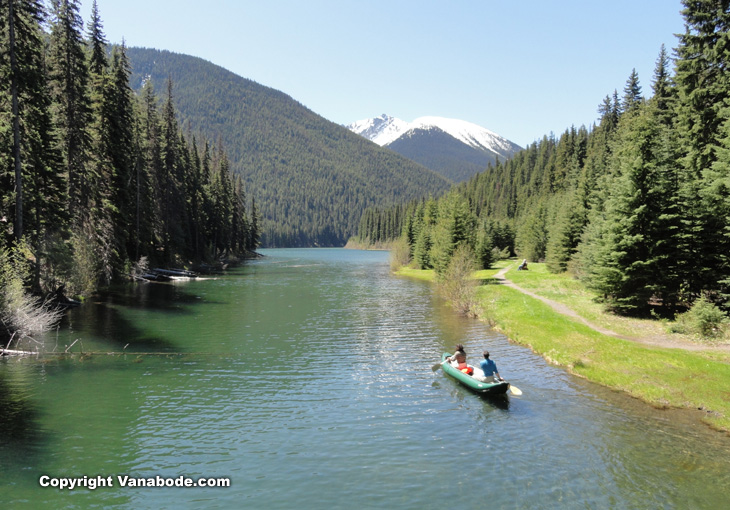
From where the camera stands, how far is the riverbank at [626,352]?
17719mm

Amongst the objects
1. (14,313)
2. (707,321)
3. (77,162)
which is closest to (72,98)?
(77,162)

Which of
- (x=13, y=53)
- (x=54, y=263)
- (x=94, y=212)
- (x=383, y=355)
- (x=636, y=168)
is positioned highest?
(x=13, y=53)

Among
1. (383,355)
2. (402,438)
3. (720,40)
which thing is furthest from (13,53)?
(720,40)

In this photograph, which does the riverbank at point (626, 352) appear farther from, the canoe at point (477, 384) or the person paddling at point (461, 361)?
the person paddling at point (461, 361)

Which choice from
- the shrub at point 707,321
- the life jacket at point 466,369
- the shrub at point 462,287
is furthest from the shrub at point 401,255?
the life jacket at point 466,369

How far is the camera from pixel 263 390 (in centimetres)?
1909

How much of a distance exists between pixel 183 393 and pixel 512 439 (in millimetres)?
12970

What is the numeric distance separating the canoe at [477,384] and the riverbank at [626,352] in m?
5.78

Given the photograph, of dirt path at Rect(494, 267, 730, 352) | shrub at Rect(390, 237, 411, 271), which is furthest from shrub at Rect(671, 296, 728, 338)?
shrub at Rect(390, 237, 411, 271)

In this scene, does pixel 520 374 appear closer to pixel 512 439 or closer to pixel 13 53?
pixel 512 439

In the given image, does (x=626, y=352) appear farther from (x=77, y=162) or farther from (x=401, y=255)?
(x=401, y=255)

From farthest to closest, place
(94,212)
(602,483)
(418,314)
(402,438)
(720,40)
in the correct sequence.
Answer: (94,212), (418,314), (720,40), (402,438), (602,483)

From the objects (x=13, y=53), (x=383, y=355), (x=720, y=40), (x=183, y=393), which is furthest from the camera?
(x=720, y=40)

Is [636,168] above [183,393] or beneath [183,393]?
above
